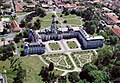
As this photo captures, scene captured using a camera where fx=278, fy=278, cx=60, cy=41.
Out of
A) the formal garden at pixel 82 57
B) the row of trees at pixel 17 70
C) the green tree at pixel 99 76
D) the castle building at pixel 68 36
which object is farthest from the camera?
the castle building at pixel 68 36

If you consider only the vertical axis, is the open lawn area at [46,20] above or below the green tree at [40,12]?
below

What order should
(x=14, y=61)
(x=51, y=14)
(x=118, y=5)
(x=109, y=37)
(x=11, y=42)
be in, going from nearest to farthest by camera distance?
(x=14, y=61)
(x=11, y=42)
(x=109, y=37)
(x=51, y=14)
(x=118, y=5)

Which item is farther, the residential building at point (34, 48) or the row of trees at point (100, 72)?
the residential building at point (34, 48)

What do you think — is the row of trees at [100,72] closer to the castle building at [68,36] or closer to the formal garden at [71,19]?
the castle building at [68,36]

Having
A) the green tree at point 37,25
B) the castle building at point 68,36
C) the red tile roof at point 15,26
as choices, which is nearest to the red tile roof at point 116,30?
the castle building at point 68,36

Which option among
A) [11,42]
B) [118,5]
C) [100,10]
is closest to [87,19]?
[100,10]

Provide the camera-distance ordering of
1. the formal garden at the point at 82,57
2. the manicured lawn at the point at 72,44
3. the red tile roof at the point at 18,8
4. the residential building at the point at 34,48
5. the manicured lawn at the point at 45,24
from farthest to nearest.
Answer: the red tile roof at the point at 18,8 < the manicured lawn at the point at 45,24 < the manicured lawn at the point at 72,44 < the residential building at the point at 34,48 < the formal garden at the point at 82,57

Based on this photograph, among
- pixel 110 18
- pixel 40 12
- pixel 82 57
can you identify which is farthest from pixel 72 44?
pixel 110 18

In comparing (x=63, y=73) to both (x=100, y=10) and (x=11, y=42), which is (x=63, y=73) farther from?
(x=100, y=10)
